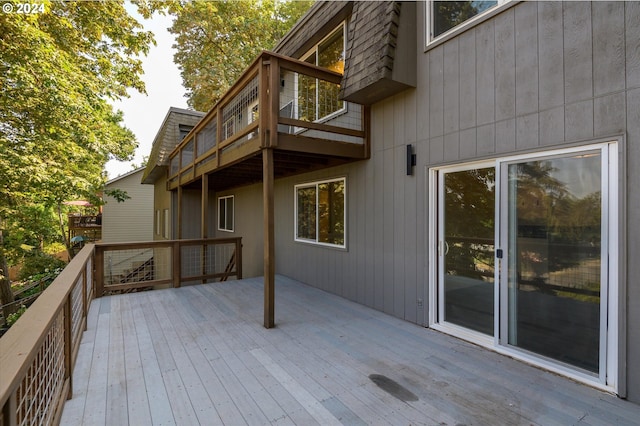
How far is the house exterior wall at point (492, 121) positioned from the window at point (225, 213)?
17.6 feet

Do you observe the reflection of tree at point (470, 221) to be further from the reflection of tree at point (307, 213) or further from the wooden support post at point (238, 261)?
the wooden support post at point (238, 261)

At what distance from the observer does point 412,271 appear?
12.8 feet

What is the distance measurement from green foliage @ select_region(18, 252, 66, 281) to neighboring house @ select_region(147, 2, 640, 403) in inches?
587

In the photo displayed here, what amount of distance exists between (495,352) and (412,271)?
120cm

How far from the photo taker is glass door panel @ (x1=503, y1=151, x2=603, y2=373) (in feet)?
8.09

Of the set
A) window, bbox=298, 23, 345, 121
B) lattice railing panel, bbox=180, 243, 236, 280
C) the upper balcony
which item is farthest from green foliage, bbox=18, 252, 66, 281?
window, bbox=298, 23, 345, 121

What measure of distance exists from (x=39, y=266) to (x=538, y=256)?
1972 cm

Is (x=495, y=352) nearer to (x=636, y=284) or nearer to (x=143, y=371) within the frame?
(x=636, y=284)

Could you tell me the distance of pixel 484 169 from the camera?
10.7ft

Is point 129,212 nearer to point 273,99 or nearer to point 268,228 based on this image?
point 268,228

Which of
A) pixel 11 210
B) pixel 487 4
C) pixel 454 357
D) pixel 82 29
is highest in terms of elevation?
pixel 82 29

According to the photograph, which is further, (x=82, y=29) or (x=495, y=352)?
(x=82, y=29)

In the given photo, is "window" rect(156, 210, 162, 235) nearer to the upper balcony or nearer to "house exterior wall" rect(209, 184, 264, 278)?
"house exterior wall" rect(209, 184, 264, 278)

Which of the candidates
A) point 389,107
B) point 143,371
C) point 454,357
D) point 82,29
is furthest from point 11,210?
point 454,357
